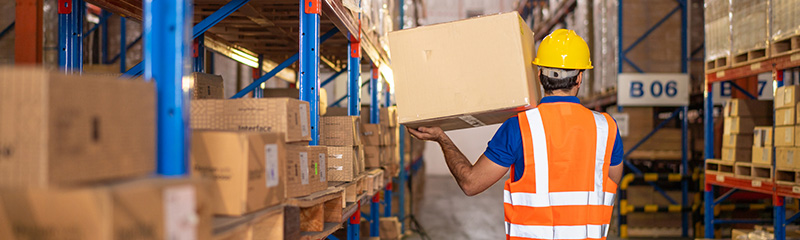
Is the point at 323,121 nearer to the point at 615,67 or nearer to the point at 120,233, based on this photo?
the point at 120,233

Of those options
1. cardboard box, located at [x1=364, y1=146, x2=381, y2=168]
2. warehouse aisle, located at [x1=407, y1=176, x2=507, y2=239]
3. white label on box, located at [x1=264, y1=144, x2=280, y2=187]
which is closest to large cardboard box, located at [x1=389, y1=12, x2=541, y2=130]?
white label on box, located at [x1=264, y1=144, x2=280, y2=187]

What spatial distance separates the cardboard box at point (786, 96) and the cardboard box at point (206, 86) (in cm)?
491

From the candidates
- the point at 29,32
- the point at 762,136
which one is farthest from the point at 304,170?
the point at 762,136

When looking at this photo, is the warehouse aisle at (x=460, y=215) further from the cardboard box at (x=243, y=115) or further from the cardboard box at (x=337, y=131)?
the cardboard box at (x=243, y=115)

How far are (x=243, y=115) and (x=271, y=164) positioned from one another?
0.35 meters

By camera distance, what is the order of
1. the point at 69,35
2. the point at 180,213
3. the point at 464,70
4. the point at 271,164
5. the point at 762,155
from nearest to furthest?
the point at 180,213, the point at 271,164, the point at 464,70, the point at 69,35, the point at 762,155

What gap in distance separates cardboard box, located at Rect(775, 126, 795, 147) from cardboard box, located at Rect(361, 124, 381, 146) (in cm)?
375

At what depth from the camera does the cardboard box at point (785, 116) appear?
545 cm

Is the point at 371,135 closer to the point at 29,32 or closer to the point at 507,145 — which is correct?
the point at 29,32

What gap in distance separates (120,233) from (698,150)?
9.67m

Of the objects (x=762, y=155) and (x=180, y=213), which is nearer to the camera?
(x=180, y=213)

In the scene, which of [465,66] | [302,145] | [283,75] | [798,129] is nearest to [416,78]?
[465,66]

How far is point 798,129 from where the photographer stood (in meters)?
5.35

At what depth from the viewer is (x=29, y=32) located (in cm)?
387
